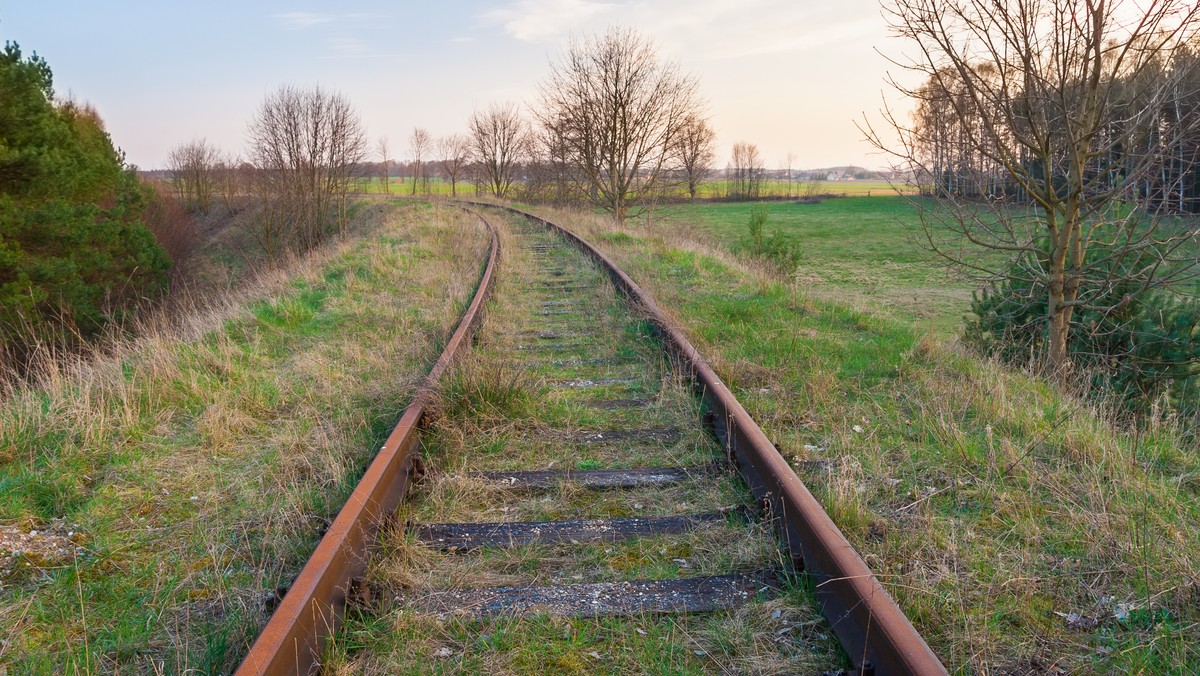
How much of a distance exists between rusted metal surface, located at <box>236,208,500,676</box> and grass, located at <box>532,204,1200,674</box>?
5.98ft

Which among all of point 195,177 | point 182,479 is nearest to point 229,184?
point 195,177

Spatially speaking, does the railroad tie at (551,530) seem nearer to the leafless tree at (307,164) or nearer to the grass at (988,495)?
the grass at (988,495)

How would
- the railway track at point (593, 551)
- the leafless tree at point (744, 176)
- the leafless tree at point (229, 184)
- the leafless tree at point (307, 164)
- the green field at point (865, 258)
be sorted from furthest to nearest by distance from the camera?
the leafless tree at point (744, 176) → the leafless tree at point (229, 184) → the leafless tree at point (307, 164) → the green field at point (865, 258) → the railway track at point (593, 551)

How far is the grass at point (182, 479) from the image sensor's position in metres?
2.46

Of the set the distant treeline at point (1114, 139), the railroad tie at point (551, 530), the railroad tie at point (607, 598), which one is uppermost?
the distant treeline at point (1114, 139)

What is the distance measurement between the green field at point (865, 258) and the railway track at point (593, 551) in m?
4.19

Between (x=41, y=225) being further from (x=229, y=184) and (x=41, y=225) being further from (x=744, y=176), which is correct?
(x=744, y=176)

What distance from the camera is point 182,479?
12.1ft

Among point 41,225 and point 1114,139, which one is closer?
point 1114,139

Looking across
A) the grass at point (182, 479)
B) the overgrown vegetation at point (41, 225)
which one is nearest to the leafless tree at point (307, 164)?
the overgrown vegetation at point (41, 225)

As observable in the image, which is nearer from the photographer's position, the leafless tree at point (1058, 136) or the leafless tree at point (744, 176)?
the leafless tree at point (1058, 136)

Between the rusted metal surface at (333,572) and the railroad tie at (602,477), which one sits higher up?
the rusted metal surface at (333,572)

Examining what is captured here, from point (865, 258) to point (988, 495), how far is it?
3364 centimetres

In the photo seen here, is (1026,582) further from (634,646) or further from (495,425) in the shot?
(495,425)
